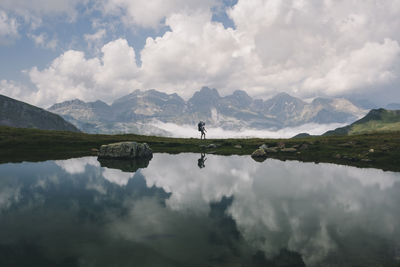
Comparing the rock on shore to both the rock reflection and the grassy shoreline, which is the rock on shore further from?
the grassy shoreline

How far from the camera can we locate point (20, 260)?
15.1 metres

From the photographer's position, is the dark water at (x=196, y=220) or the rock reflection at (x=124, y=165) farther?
the rock reflection at (x=124, y=165)

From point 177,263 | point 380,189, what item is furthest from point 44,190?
point 380,189

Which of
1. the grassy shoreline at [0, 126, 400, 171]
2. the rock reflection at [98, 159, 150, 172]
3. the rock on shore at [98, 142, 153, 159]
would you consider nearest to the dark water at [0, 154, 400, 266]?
the rock reflection at [98, 159, 150, 172]

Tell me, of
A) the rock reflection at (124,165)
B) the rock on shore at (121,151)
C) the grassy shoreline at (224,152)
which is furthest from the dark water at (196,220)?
the rock on shore at (121,151)

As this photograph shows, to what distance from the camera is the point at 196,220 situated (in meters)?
22.3

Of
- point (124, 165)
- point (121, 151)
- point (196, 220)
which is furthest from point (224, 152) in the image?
point (196, 220)

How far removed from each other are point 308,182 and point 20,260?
3532 cm

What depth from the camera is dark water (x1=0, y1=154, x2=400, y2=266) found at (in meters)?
16.2

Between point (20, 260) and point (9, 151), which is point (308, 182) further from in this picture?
point (9, 151)

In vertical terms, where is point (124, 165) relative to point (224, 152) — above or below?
below

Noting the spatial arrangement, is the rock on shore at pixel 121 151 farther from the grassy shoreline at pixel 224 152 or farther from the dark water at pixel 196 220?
the dark water at pixel 196 220

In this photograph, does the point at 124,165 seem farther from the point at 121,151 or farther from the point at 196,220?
the point at 196,220

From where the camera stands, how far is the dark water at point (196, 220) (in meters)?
16.2
